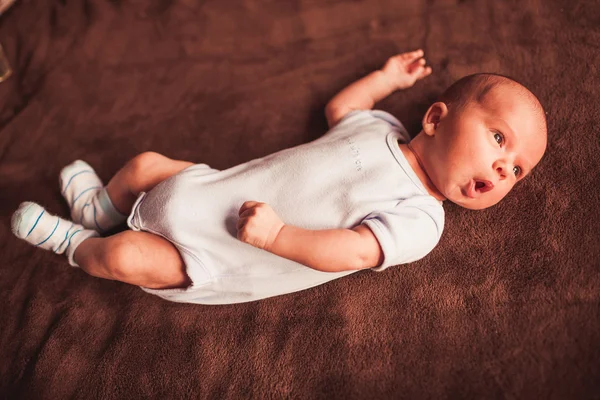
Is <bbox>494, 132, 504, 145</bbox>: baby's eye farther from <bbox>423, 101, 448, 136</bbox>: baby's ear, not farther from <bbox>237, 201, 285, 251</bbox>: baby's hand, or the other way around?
<bbox>237, 201, 285, 251</bbox>: baby's hand

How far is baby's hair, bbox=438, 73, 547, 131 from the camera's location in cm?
103

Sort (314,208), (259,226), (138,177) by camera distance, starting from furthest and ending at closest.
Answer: (138,177)
(314,208)
(259,226)

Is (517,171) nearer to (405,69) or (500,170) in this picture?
Answer: (500,170)

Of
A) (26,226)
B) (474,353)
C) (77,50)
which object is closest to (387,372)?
(474,353)

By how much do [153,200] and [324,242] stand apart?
1.34 feet

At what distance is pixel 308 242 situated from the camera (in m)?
0.94

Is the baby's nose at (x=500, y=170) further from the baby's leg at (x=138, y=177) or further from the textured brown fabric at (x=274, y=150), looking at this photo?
the baby's leg at (x=138, y=177)

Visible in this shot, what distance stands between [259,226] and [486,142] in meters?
0.51

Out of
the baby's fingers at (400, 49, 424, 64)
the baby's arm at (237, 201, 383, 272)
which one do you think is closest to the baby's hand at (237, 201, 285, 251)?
the baby's arm at (237, 201, 383, 272)

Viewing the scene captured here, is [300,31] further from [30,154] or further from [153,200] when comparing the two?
[30,154]

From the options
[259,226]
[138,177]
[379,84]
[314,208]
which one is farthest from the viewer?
[379,84]

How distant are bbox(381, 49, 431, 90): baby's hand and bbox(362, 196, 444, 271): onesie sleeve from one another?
39cm

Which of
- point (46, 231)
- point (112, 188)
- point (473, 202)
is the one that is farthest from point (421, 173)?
point (46, 231)

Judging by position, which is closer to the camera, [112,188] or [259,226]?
[259,226]
